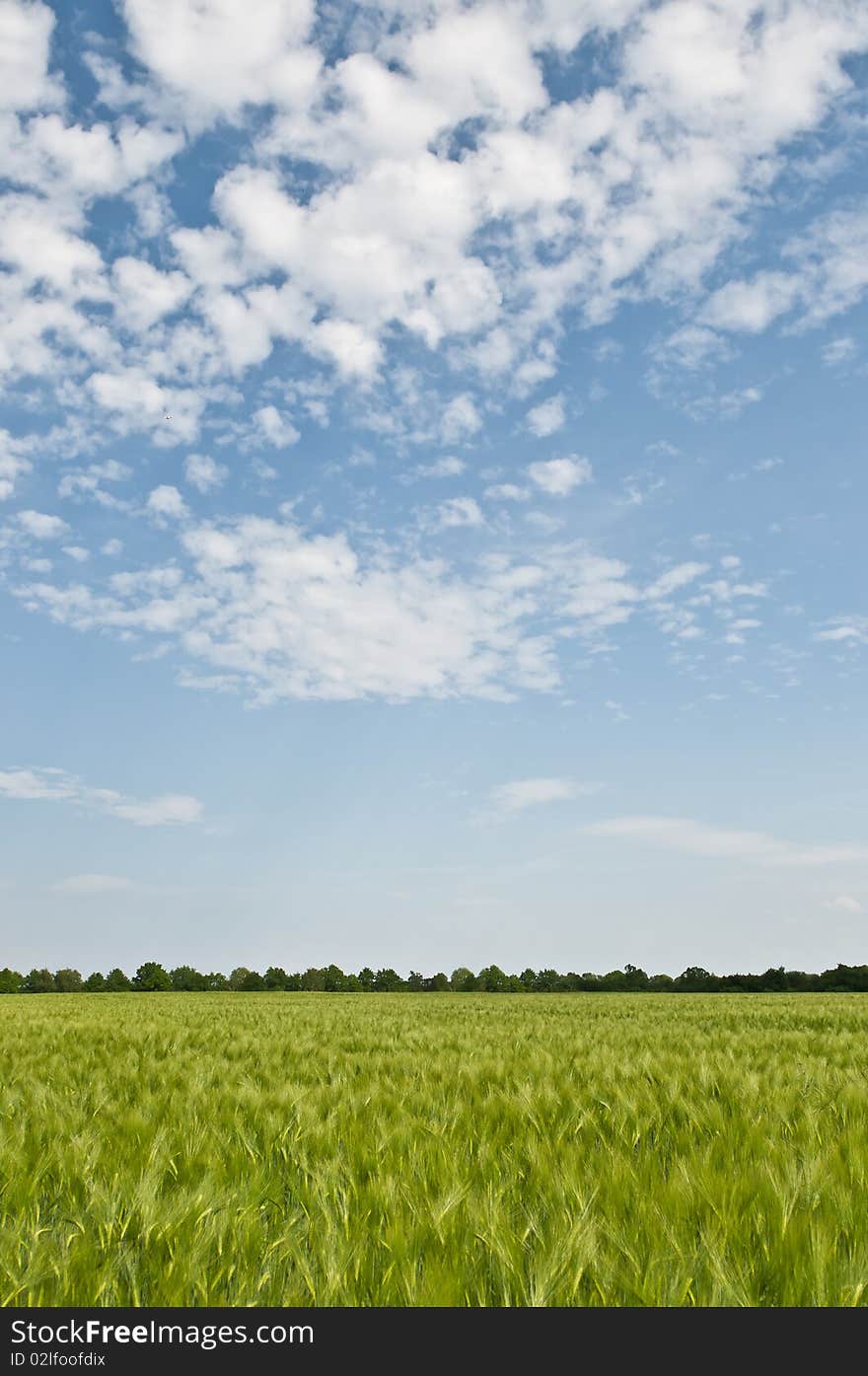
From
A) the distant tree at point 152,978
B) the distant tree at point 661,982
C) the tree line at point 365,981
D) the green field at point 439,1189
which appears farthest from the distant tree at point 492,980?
the green field at point 439,1189

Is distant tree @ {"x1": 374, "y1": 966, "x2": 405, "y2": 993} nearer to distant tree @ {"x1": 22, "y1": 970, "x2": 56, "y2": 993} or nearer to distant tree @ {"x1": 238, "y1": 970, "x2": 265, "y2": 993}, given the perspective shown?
distant tree @ {"x1": 238, "y1": 970, "x2": 265, "y2": 993}

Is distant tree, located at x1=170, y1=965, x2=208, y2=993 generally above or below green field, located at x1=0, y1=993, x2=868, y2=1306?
below

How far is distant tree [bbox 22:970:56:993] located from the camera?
92681mm

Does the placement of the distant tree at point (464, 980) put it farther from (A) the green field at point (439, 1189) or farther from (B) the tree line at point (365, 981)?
(A) the green field at point (439, 1189)

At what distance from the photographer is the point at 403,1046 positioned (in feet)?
30.5

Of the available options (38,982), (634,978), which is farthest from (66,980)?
(634,978)

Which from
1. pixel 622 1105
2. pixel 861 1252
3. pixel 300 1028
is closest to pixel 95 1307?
pixel 861 1252

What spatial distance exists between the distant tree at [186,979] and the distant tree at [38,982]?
1313 centimetres

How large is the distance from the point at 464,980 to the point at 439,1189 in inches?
3907

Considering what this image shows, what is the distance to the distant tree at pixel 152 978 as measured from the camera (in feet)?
289

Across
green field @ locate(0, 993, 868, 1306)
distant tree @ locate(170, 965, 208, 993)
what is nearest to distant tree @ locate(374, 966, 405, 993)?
distant tree @ locate(170, 965, 208, 993)

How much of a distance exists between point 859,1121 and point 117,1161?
365 cm
